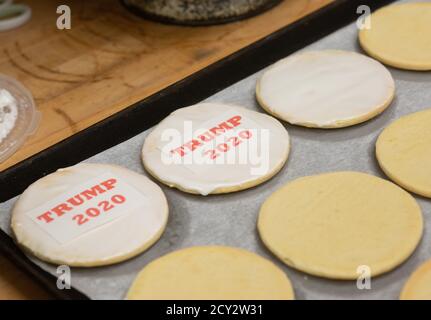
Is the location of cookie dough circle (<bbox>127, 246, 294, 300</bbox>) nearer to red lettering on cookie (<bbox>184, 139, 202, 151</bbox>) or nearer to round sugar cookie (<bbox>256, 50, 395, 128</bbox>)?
red lettering on cookie (<bbox>184, 139, 202, 151</bbox>)

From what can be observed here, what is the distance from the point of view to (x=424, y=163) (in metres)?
1.23

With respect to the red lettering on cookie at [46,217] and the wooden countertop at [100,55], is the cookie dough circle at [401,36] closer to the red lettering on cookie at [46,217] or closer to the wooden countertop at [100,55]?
the wooden countertop at [100,55]

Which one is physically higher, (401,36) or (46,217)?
(401,36)

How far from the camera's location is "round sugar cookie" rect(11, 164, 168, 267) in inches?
42.6

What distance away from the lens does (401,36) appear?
1.54 metres

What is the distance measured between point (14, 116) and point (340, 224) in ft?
2.27

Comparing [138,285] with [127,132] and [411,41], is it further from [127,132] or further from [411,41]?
[411,41]

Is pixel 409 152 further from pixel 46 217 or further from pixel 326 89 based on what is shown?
pixel 46 217

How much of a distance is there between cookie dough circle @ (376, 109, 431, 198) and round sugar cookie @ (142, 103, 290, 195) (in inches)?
6.9

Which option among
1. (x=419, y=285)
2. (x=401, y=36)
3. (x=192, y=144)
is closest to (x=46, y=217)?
Result: (x=192, y=144)

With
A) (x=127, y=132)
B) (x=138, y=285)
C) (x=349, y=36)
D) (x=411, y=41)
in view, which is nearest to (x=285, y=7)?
(x=349, y=36)

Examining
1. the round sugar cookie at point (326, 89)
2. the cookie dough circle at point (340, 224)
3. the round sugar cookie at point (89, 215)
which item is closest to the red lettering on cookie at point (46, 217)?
the round sugar cookie at point (89, 215)

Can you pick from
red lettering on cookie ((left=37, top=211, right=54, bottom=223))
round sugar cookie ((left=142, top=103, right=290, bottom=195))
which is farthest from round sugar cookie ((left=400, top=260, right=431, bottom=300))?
red lettering on cookie ((left=37, top=211, right=54, bottom=223))

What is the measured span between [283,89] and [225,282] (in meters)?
0.50
